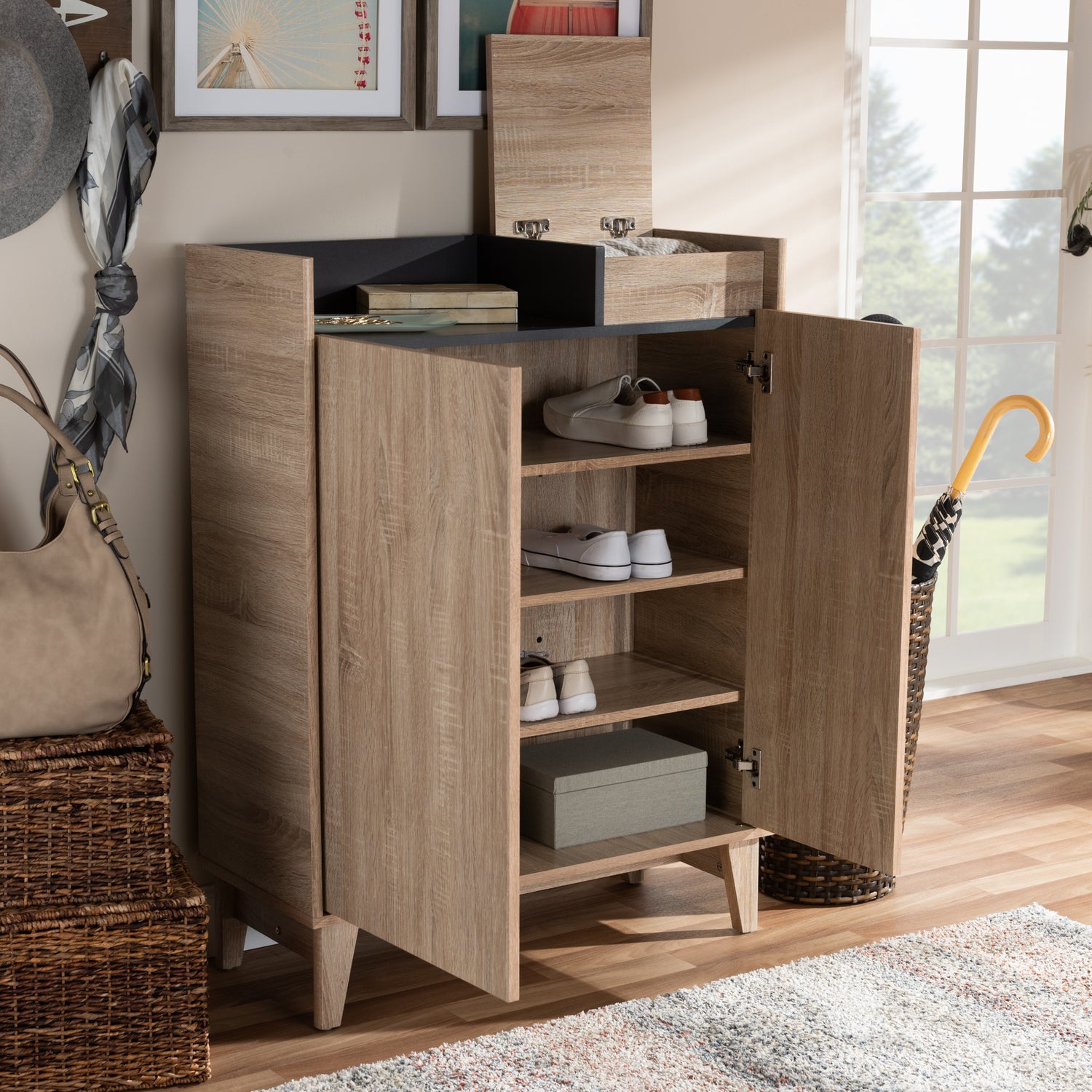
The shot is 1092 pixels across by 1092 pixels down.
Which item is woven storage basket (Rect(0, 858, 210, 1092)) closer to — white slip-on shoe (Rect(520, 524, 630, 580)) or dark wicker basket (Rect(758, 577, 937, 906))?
white slip-on shoe (Rect(520, 524, 630, 580))

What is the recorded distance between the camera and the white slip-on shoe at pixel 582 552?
2.59 meters

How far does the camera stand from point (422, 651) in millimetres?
2188

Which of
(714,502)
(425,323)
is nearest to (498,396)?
(425,323)

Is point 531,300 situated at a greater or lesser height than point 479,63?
lesser

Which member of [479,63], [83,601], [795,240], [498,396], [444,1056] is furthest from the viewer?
[795,240]

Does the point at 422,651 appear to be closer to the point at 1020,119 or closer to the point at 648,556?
the point at 648,556

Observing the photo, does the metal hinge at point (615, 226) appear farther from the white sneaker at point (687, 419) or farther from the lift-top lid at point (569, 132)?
the white sneaker at point (687, 419)

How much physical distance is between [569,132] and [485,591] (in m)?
1.04

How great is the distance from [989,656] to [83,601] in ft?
8.64

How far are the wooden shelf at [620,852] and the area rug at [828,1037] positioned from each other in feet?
0.67

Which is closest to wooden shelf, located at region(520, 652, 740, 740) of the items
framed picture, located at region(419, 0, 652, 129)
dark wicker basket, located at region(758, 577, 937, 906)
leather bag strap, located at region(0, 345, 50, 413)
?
dark wicker basket, located at region(758, 577, 937, 906)

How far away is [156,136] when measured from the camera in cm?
242

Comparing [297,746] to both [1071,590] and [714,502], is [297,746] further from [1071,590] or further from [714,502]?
[1071,590]

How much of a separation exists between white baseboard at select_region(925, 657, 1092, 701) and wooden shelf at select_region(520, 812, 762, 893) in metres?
1.41
